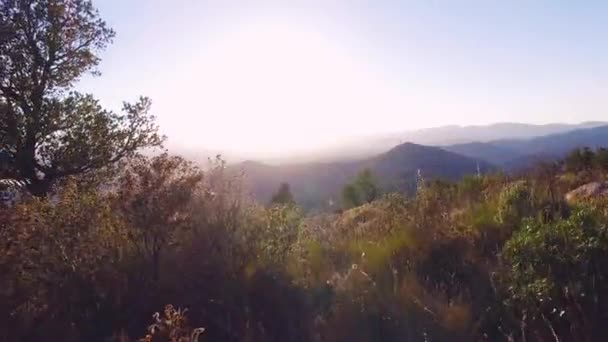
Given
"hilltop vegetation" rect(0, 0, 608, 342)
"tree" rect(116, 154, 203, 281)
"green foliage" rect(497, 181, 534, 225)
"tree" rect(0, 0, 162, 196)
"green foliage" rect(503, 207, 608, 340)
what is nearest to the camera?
"green foliage" rect(503, 207, 608, 340)

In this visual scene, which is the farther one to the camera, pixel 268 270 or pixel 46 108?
pixel 46 108

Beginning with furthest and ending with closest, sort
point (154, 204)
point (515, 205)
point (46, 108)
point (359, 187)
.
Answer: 1. point (359, 187)
2. point (46, 108)
3. point (515, 205)
4. point (154, 204)

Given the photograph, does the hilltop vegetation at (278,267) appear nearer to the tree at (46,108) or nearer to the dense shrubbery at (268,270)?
the dense shrubbery at (268,270)

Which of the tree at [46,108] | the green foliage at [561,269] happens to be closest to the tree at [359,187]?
the tree at [46,108]

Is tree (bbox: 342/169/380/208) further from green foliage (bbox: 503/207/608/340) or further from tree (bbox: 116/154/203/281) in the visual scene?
green foliage (bbox: 503/207/608/340)

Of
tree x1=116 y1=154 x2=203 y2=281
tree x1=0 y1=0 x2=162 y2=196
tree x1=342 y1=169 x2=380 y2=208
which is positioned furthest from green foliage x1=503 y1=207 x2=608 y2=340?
tree x1=342 y1=169 x2=380 y2=208

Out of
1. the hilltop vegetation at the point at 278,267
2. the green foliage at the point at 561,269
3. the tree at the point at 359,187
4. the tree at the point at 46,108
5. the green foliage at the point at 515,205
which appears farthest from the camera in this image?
the tree at the point at 359,187

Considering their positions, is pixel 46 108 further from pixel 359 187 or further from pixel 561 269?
pixel 359 187

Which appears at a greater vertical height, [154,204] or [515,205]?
[154,204]

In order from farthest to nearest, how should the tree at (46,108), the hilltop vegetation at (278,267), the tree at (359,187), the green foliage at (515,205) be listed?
1. the tree at (359,187)
2. the tree at (46,108)
3. the green foliage at (515,205)
4. the hilltop vegetation at (278,267)

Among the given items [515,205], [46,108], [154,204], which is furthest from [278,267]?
[46,108]

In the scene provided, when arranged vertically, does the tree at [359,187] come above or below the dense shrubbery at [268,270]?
below

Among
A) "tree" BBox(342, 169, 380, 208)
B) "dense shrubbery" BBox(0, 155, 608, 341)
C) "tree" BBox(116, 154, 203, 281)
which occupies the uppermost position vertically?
"tree" BBox(116, 154, 203, 281)

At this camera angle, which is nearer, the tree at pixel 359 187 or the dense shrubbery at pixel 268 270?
the dense shrubbery at pixel 268 270
